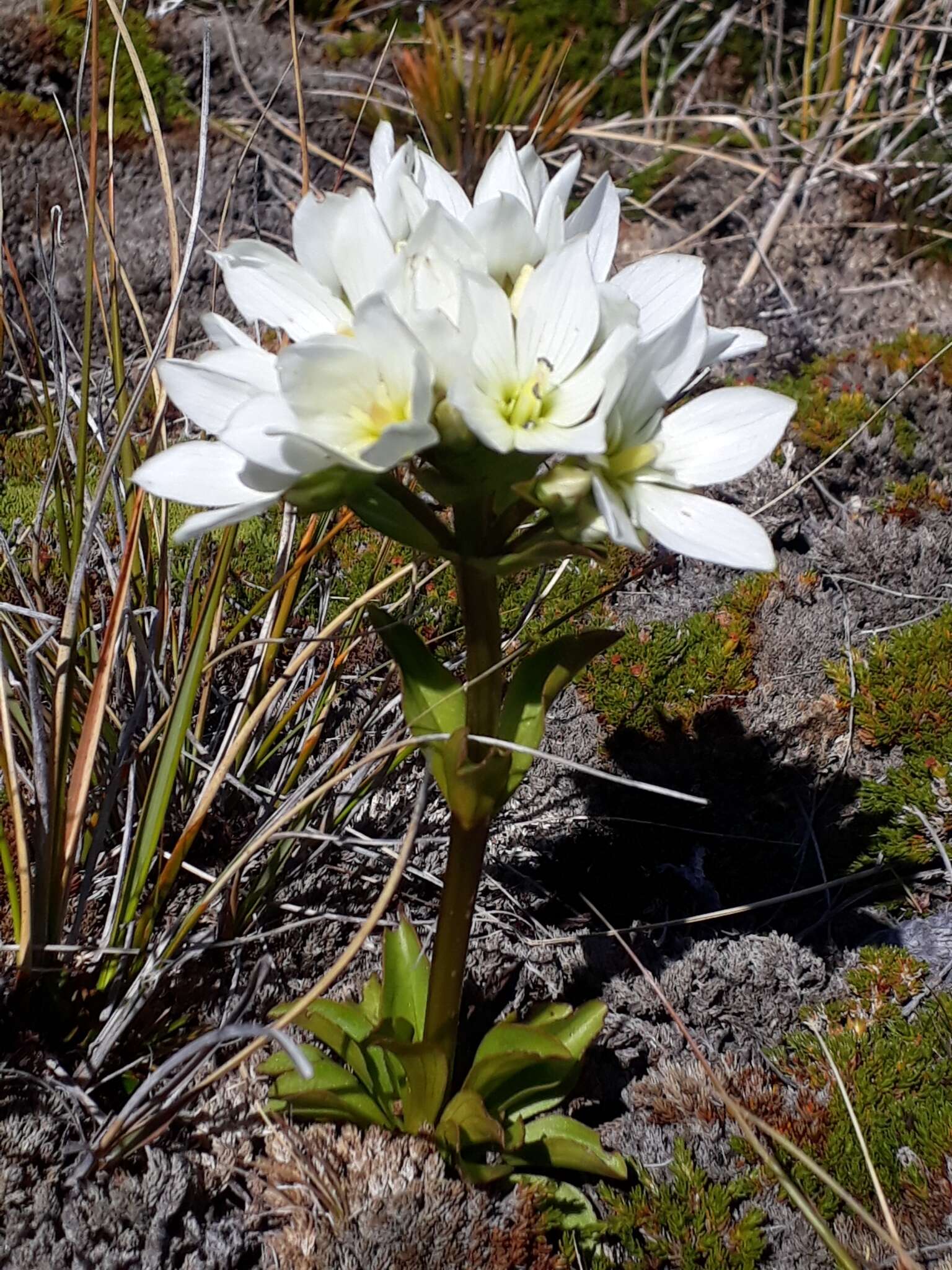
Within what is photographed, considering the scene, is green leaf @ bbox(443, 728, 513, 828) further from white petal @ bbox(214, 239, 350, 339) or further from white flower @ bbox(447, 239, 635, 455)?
white petal @ bbox(214, 239, 350, 339)

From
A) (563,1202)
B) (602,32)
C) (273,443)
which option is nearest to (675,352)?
(273,443)

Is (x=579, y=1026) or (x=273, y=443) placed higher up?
(x=273, y=443)

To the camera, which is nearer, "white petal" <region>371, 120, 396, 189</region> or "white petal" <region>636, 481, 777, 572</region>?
"white petal" <region>636, 481, 777, 572</region>

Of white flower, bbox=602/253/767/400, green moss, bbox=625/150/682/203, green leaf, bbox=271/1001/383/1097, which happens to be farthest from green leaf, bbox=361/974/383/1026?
green moss, bbox=625/150/682/203

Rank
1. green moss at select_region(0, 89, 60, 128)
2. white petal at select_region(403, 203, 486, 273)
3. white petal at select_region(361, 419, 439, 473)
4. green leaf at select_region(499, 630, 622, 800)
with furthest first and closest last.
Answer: green moss at select_region(0, 89, 60, 128), green leaf at select_region(499, 630, 622, 800), white petal at select_region(403, 203, 486, 273), white petal at select_region(361, 419, 439, 473)

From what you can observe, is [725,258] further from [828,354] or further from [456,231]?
[456,231]

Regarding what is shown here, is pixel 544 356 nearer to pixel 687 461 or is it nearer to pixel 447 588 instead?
pixel 687 461
